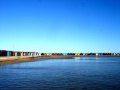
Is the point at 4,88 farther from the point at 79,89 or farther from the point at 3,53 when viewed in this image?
the point at 3,53

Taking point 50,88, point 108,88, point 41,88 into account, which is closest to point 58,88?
point 50,88

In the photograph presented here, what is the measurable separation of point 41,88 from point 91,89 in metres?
5.31

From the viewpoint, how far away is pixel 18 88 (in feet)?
49.5

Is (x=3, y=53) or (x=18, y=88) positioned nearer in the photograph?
(x=18, y=88)

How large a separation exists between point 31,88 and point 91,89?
6379 millimetres

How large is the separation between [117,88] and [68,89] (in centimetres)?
533

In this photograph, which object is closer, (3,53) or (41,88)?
(41,88)

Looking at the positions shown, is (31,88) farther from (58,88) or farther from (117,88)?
(117,88)

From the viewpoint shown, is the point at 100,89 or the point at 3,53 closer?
the point at 100,89

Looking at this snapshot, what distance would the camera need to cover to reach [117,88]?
15219 millimetres

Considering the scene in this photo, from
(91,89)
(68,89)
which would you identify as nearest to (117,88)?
(91,89)

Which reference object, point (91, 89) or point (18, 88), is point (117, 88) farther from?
point (18, 88)

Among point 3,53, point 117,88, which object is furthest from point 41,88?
point 3,53

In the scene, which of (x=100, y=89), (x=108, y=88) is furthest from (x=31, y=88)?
(x=108, y=88)
